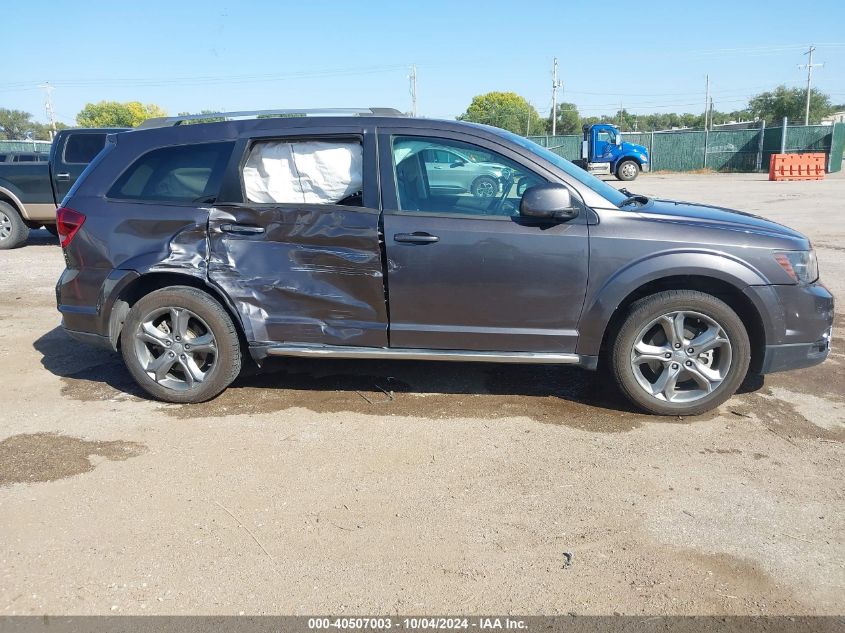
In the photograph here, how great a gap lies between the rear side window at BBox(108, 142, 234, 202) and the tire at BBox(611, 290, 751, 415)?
9.44 ft

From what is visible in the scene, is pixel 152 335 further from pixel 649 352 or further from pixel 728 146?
pixel 728 146

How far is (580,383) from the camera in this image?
4.89 metres

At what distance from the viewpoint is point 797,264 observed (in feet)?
13.5

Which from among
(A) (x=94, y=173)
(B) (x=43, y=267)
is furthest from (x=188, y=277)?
(B) (x=43, y=267)

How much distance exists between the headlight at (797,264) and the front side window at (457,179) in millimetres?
1552

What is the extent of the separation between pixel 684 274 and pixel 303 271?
2398mm

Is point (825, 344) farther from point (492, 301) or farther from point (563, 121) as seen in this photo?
point (563, 121)

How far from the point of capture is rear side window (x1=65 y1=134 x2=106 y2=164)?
11058mm

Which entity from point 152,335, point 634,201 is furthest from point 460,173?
point 152,335

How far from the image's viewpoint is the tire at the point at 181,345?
445 cm

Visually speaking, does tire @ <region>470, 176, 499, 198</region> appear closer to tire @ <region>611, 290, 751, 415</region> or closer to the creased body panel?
the creased body panel

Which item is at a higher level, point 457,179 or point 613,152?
point 613,152

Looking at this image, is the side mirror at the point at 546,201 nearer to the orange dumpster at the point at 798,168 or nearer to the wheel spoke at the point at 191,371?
the wheel spoke at the point at 191,371

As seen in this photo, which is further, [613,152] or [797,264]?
[613,152]
